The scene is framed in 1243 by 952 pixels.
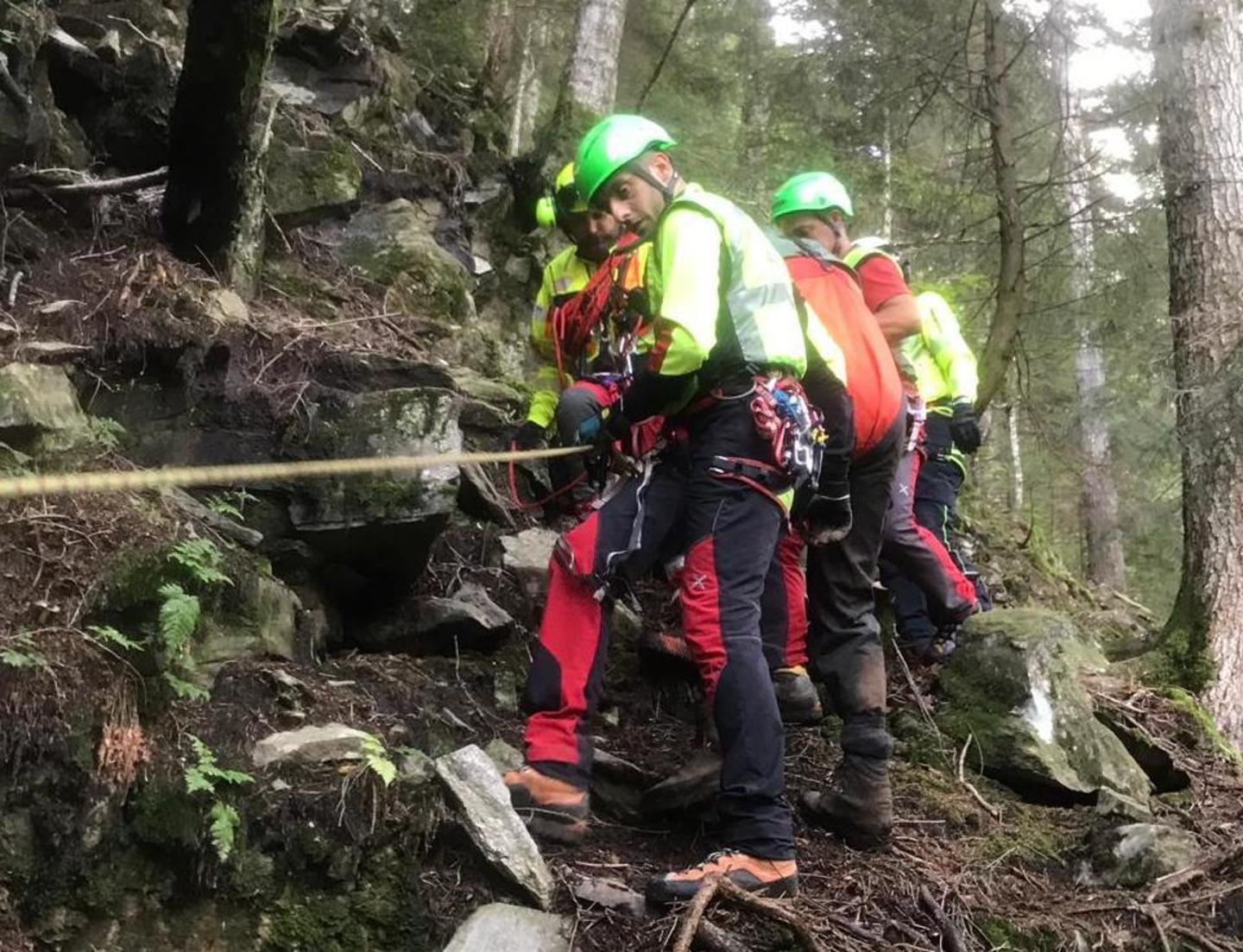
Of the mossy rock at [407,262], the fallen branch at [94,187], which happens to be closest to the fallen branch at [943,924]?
the mossy rock at [407,262]

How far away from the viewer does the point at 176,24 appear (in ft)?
23.2

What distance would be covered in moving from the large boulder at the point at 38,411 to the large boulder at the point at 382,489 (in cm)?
97

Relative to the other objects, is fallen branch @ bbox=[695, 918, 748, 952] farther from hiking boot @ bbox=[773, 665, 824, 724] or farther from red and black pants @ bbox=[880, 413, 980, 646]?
red and black pants @ bbox=[880, 413, 980, 646]

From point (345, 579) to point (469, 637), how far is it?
641mm

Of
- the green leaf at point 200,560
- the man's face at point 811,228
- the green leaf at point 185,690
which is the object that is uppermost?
the man's face at point 811,228

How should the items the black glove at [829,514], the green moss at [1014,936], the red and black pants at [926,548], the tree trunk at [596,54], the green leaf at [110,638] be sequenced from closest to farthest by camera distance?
the green leaf at [110,638], the green moss at [1014,936], the black glove at [829,514], the red and black pants at [926,548], the tree trunk at [596,54]

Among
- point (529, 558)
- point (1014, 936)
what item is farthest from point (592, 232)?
point (1014, 936)

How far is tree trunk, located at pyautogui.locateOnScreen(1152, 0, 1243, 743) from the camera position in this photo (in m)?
7.26

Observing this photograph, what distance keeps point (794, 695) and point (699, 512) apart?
5.61ft

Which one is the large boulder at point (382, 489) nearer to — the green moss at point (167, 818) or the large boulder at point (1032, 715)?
the green moss at point (167, 818)

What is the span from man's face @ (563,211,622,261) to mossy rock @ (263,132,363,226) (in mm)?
2521

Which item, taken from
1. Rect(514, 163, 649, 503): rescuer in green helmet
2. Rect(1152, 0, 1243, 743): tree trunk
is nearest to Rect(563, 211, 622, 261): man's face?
Rect(514, 163, 649, 503): rescuer in green helmet

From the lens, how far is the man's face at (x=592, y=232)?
4859 mm

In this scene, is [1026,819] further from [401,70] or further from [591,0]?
[591,0]
